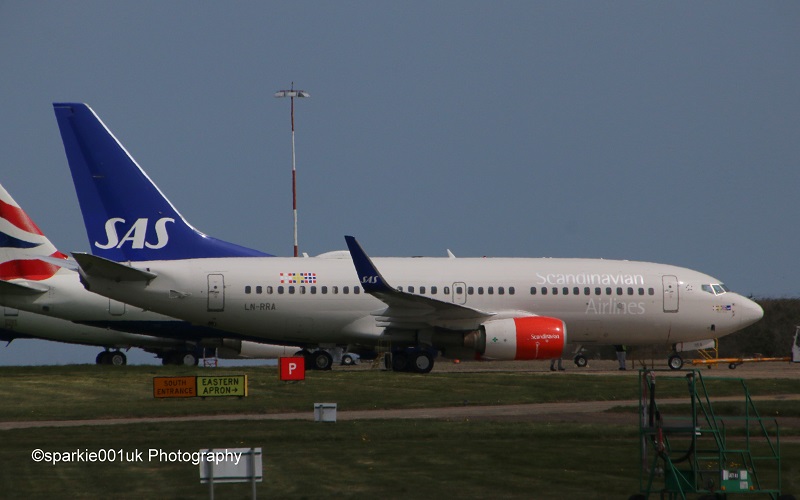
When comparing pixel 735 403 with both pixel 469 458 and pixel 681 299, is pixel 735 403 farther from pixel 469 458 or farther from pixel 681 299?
pixel 681 299

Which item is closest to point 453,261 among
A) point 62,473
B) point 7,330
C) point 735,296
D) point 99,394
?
point 735,296

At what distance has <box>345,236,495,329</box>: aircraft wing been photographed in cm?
3553

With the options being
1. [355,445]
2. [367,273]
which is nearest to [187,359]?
[367,273]

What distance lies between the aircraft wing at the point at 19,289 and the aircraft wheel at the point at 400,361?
1388 centimetres

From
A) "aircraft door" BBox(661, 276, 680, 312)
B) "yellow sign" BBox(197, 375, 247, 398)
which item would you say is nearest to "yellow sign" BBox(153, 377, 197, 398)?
"yellow sign" BBox(197, 375, 247, 398)

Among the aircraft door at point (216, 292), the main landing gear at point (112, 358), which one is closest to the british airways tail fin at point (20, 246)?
the main landing gear at point (112, 358)

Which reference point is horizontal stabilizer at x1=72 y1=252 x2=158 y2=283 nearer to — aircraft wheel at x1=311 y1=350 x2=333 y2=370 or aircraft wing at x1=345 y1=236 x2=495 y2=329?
aircraft wing at x1=345 y1=236 x2=495 y2=329

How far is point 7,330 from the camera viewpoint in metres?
49.8

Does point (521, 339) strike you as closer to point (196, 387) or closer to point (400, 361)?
point (400, 361)

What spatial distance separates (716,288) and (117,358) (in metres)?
25.7

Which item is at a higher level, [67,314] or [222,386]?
[67,314]

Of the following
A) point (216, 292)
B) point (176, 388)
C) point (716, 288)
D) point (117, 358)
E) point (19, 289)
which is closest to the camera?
point (176, 388)

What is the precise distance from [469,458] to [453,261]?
22457 millimetres

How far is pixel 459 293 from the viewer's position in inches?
1550
